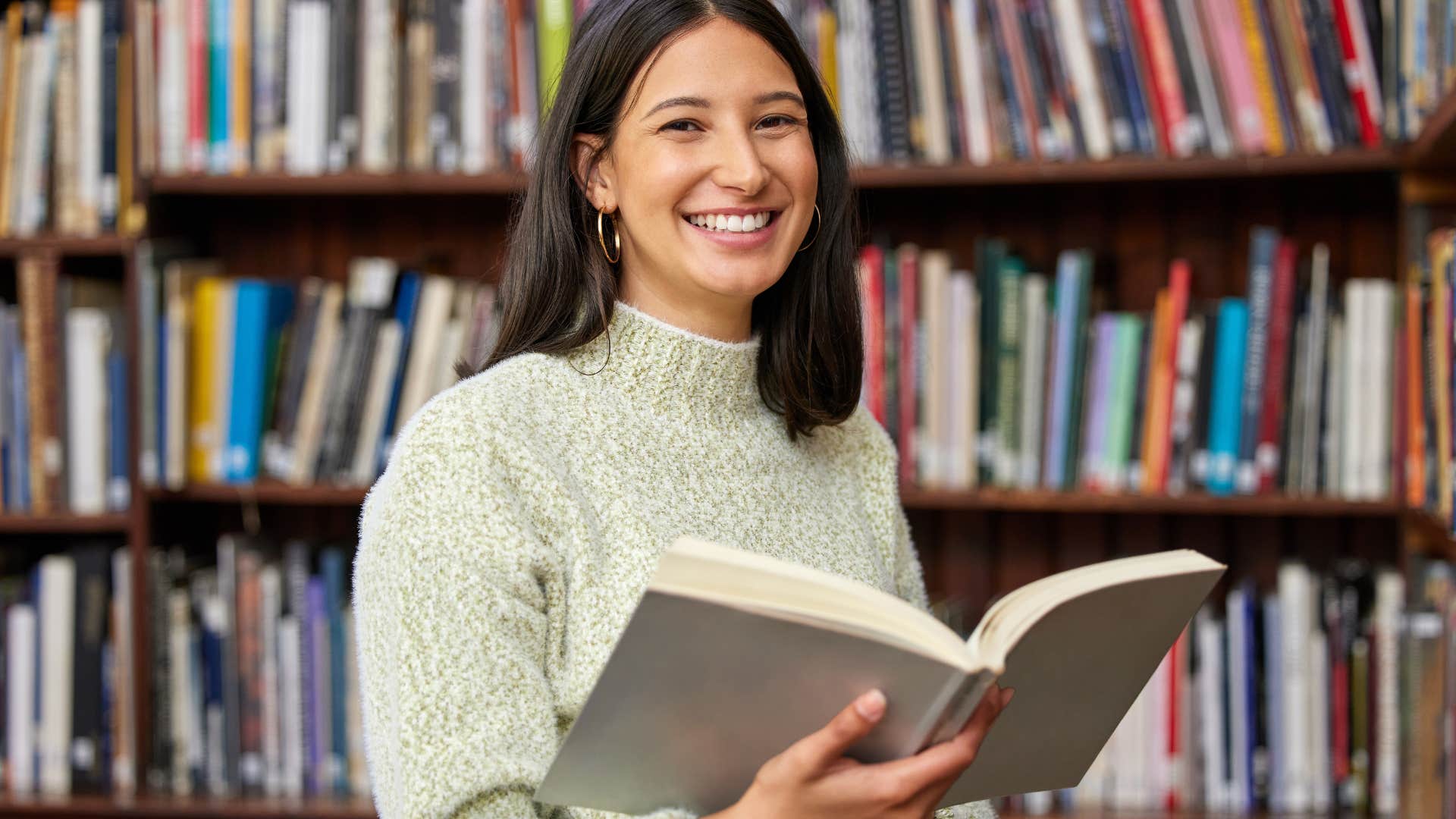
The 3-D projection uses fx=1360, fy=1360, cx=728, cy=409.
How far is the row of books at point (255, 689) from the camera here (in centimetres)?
200

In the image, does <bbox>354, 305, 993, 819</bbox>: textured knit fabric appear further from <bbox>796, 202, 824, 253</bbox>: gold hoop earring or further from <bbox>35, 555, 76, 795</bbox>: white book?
<bbox>35, 555, 76, 795</bbox>: white book

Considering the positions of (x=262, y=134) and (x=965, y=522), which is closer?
(x=262, y=134)

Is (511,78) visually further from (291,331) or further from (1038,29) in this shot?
(1038,29)

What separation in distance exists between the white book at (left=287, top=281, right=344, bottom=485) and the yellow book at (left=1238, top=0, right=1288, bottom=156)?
1329mm

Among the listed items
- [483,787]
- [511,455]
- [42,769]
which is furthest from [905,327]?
[42,769]

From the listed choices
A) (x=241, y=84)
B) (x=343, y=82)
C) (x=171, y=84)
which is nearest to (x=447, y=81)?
(x=343, y=82)

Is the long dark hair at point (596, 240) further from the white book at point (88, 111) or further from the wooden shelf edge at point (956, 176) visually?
the white book at point (88, 111)

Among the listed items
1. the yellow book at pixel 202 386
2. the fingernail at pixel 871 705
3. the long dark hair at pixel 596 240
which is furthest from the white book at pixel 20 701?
the fingernail at pixel 871 705

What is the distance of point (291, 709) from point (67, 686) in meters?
0.33

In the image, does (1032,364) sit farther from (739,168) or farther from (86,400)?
(86,400)

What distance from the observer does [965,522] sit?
7.11 ft

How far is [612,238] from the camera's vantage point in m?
1.17

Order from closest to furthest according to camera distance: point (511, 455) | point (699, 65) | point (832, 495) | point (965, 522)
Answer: point (511, 455) → point (699, 65) → point (832, 495) → point (965, 522)

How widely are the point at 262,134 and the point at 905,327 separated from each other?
0.99 m
